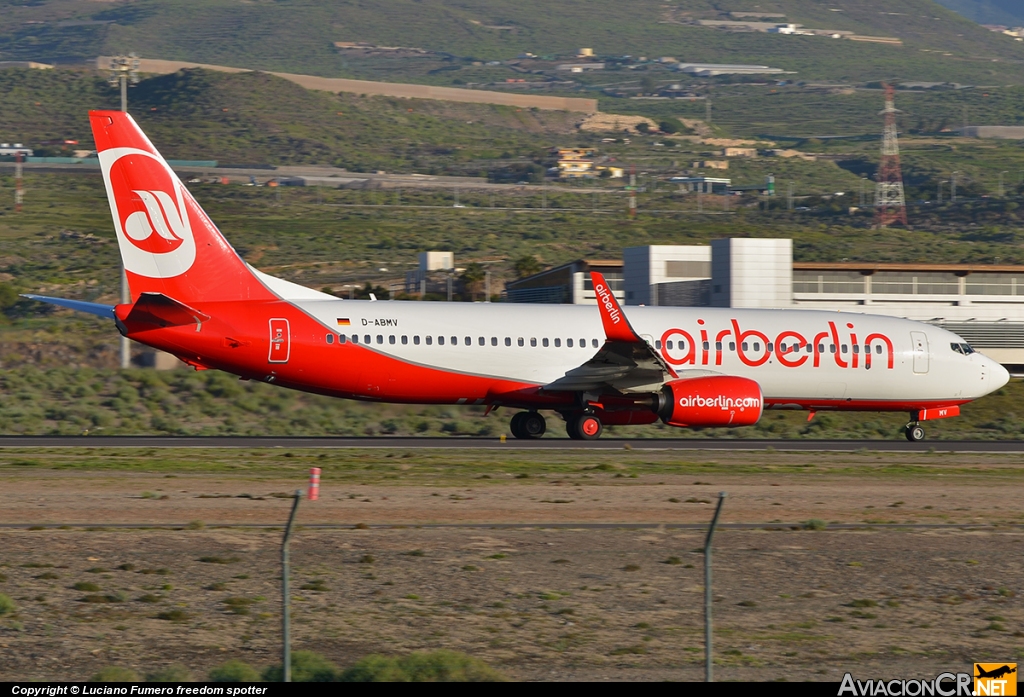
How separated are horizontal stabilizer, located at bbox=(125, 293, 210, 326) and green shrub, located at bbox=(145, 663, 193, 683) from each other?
56.8 feet

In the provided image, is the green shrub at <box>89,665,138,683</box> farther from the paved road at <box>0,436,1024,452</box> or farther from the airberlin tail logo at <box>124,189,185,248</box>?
the airberlin tail logo at <box>124,189,185,248</box>

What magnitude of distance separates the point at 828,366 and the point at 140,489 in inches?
751

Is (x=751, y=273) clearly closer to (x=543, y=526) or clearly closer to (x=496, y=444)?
(x=496, y=444)

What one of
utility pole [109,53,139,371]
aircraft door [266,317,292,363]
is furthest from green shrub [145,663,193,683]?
utility pole [109,53,139,371]

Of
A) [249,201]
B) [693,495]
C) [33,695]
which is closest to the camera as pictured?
[33,695]

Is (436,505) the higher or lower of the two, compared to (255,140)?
lower

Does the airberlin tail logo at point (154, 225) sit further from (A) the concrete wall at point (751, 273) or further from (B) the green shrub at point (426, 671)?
(A) the concrete wall at point (751, 273)

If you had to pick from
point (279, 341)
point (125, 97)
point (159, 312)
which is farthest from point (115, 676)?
point (125, 97)

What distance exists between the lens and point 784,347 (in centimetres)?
3403

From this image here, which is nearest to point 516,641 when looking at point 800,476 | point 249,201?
point 800,476

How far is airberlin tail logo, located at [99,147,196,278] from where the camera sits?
95.2 ft

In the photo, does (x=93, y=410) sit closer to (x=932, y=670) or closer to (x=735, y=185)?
(x=932, y=670)

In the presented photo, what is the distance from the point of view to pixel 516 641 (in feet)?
42.8

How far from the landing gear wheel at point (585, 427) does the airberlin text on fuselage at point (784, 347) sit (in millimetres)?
2307
